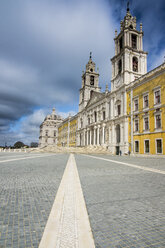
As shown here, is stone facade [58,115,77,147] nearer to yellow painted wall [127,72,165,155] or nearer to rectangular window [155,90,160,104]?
yellow painted wall [127,72,165,155]

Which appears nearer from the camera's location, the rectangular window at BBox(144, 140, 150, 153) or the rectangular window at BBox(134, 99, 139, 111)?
the rectangular window at BBox(144, 140, 150, 153)

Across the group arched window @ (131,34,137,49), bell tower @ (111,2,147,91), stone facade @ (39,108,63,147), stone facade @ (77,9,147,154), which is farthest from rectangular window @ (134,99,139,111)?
stone facade @ (39,108,63,147)

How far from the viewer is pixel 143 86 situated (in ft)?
75.7

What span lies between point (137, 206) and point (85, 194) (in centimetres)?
106

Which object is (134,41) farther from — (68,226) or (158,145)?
(68,226)

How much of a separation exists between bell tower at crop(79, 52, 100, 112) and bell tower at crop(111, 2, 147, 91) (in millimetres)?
17963

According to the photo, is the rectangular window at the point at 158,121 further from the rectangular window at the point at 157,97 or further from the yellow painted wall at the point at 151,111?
the rectangular window at the point at 157,97

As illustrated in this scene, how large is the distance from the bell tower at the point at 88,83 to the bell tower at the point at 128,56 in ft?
58.9

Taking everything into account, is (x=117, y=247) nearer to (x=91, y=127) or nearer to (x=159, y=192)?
(x=159, y=192)

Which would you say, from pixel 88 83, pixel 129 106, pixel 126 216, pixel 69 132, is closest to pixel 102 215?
pixel 126 216

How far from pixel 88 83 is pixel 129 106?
28399mm

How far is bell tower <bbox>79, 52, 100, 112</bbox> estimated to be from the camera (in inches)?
1988

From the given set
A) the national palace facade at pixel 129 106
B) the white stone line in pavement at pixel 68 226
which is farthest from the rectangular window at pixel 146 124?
the white stone line in pavement at pixel 68 226

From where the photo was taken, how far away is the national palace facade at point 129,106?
67.3 ft
